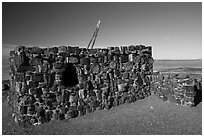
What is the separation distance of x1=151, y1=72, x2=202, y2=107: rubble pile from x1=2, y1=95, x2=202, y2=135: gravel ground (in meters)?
0.45

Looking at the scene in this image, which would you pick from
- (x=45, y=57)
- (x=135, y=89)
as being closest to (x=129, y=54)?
(x=135, y=89)

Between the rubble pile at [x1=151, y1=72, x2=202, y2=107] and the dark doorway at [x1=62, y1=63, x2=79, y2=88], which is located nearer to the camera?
the dark doorway at [x1=62, y1=63, x2=79, y2=88]

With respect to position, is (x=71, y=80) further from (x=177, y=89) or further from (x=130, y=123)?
(x=177, y=89)

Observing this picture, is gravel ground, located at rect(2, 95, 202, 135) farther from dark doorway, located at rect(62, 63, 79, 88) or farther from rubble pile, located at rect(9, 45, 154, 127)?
dark doorway, located at rect(62, 63, 79, 88)

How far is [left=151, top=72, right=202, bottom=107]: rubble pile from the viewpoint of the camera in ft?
31.7

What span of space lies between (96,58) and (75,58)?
1.14m

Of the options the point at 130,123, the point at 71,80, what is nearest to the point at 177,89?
the point at 130,123

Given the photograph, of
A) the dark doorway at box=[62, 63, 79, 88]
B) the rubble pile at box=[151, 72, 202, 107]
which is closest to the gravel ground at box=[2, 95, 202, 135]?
the rubble pile at box=[151, 72, 202, 107]

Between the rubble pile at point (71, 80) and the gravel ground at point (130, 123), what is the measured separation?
47cm

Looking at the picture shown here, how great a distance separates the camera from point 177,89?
10219 mm

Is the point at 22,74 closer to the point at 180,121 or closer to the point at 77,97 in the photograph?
the point at 77,97

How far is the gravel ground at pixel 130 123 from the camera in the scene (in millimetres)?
7129

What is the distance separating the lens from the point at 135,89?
11.0 metres

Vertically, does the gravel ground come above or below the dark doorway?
below
